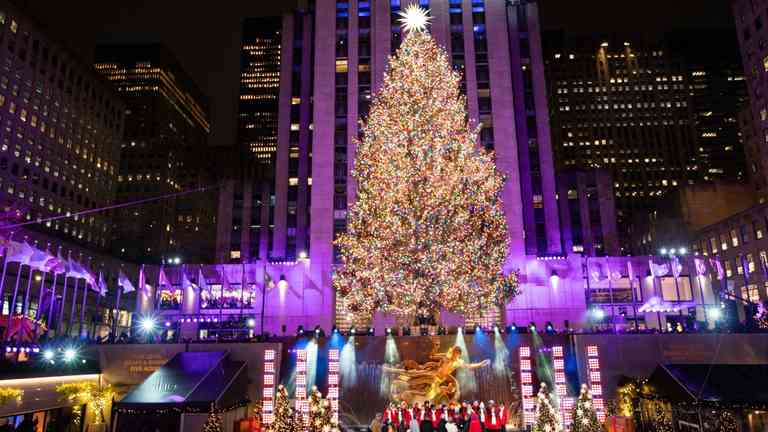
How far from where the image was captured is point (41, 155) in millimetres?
87125

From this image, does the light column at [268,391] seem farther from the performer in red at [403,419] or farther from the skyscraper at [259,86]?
the skyscraper at [259,86]

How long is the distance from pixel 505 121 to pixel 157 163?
9931 cm

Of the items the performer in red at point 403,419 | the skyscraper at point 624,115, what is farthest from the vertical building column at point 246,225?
the skyscraper at point 624,115

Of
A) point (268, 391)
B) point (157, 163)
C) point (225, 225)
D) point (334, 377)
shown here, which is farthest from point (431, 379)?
point (157, 163)

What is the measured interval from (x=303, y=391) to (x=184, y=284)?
2113cm

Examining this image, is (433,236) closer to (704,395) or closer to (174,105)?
(704,395)

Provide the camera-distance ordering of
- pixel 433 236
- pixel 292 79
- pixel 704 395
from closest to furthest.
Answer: pixel 704 395
pixel 433 236
pixel 292 79

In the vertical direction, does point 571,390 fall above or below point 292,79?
below

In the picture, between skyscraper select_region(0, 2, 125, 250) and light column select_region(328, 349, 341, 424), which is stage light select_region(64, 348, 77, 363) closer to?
light column select_region(328, 349, 341, 424)

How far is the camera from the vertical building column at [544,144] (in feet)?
179

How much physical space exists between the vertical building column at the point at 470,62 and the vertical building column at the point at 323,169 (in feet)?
42.0

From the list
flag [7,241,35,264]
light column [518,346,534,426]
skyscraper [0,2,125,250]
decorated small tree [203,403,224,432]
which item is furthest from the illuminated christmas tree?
skyscraper [0,2,125,250]

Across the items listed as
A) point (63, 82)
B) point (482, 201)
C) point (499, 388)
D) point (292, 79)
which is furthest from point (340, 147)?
point (63, 82)

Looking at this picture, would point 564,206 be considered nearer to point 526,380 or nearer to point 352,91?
point 352,91
